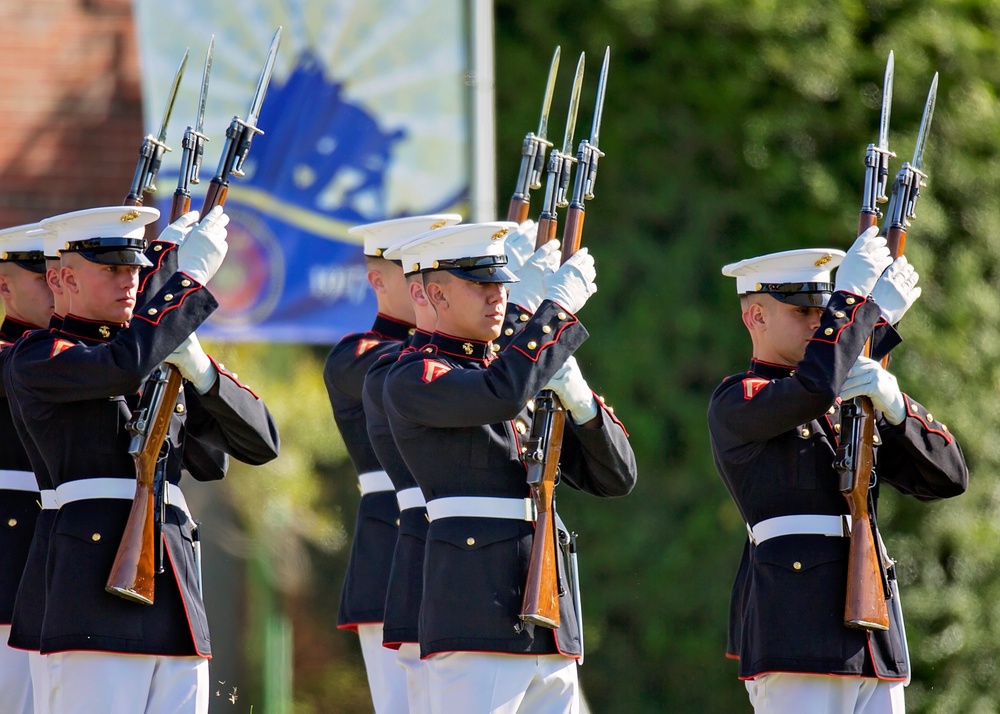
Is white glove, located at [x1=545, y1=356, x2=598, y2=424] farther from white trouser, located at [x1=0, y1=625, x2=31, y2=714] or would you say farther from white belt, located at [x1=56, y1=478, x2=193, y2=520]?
white trouser, located at [x1=0, y1=625, x2=31, y2=714]

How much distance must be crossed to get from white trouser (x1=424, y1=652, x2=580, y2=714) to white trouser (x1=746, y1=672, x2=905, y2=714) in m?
0.82

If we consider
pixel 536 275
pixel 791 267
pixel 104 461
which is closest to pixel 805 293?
pixel 791 267

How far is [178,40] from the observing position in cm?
805

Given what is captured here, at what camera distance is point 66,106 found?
9.67m

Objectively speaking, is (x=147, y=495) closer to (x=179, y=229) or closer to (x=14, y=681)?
(x=179, y=229)

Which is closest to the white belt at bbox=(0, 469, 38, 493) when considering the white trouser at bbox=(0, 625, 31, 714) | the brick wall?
the white trouser at bbox=(0, 625, 31, 714)

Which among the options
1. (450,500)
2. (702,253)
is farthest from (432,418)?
(702,253)

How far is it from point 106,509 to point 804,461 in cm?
237

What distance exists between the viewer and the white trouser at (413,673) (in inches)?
214

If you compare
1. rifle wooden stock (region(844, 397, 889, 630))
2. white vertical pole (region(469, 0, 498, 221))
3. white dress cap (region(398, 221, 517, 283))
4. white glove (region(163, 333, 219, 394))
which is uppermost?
white vertical pole (region(469, 0, 498, 221))

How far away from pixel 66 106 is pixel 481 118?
3.14 meters

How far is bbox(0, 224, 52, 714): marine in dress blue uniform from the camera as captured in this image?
18.8 feet

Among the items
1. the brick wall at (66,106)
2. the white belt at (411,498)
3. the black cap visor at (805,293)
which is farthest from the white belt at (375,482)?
the brick wall at (66,106)

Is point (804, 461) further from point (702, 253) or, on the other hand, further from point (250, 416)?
point (702, 253)
